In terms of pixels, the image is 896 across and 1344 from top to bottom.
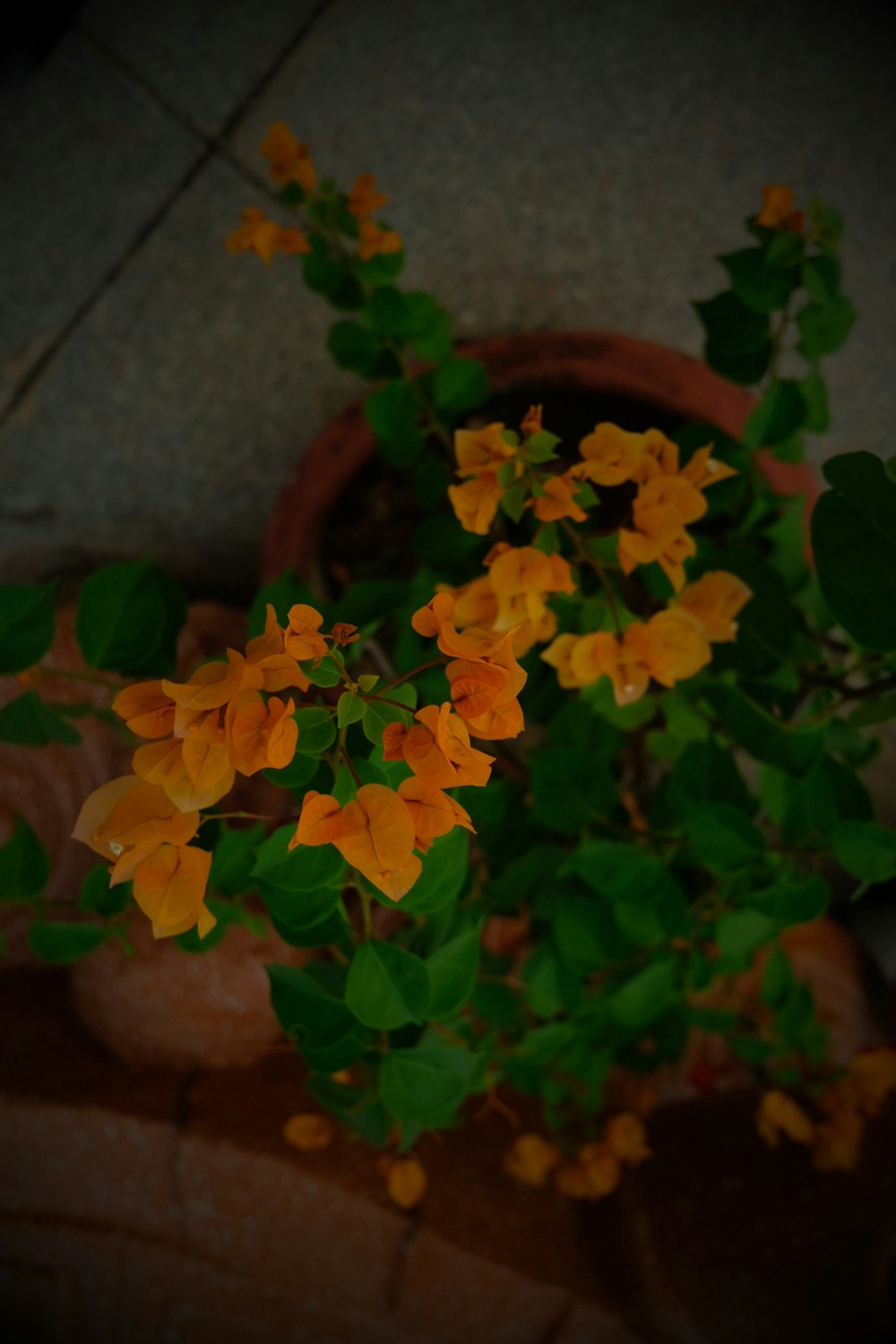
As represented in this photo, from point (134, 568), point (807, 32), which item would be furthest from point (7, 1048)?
point (807, 32)

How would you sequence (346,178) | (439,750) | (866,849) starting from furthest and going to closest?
(346,178), (866,849), (439,750)

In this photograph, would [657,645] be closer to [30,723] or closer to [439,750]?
[439,750]

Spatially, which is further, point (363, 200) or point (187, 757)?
point (363, 200)

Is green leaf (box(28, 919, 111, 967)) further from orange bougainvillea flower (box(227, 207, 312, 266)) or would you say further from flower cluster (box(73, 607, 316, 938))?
orange bougainvillea flower (box(227, 207, 312, 266))

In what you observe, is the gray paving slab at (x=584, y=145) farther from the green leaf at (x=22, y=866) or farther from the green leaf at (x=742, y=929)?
the green leaf at (x=22, y=866)

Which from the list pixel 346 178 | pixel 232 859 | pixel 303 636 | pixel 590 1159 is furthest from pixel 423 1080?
pixel 346 178

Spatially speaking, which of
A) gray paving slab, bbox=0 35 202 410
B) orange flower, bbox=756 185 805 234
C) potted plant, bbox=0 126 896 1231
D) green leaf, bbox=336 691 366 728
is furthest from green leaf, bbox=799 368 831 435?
gray paving slab, bbox=0 35 202 410

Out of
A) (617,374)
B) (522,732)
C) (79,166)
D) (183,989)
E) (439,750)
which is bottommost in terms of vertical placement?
(183,989)
